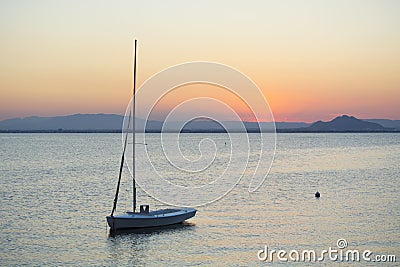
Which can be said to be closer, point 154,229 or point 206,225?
point 154,229

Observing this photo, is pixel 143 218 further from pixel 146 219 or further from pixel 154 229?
pixel 154 229

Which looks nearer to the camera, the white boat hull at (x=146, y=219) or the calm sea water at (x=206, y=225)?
the calm sea water at (x=206, y=225)

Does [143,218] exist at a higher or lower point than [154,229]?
higher

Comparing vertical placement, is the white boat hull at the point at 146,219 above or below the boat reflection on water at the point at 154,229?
above

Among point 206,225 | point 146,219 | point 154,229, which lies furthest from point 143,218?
point 206,225

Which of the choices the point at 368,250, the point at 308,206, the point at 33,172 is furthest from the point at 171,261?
the point at 33,172

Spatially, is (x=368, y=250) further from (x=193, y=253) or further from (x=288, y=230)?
(x=193, y=253)

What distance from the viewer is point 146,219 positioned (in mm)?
39219

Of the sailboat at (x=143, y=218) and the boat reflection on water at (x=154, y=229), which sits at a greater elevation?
the sailboat at (x=143, y=218)

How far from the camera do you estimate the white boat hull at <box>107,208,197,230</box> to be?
127 feet

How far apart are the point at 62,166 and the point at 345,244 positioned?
A: 69.3m

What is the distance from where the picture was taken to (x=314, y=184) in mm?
69000

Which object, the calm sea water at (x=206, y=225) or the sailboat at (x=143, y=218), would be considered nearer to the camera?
the calm sea water at (x=206, y=225)

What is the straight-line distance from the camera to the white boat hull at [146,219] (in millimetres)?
38656
